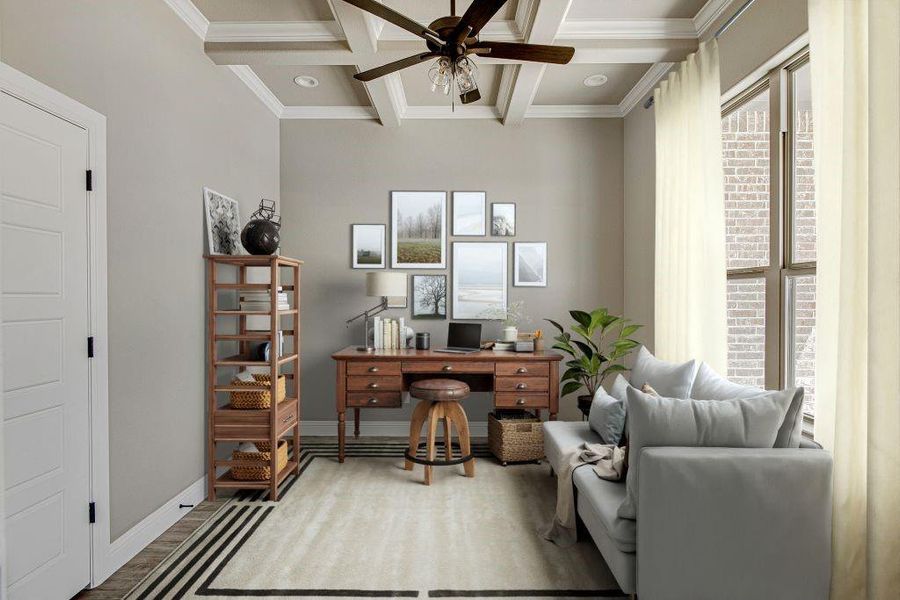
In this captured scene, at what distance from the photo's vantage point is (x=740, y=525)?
1780 millimetres

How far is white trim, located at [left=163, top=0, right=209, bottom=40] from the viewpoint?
2.87m

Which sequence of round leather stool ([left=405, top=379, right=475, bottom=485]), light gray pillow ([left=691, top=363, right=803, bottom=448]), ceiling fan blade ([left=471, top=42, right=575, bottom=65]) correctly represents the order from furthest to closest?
round leather stool ([left=405, top=379, right=475, bottom=485]), ceiling fan blade ([left=471, top=42, right=575, bottom=65]), light gray pillow ([left=691, top=363, right=803, bottom=448])

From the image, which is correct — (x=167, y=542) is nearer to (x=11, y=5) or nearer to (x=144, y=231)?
(x=144, y=231)

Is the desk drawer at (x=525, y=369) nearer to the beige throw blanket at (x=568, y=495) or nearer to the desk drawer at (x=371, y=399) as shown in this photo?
the desk drawer at (x=371, y=399)

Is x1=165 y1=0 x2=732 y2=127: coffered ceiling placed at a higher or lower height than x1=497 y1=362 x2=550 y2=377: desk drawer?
higher

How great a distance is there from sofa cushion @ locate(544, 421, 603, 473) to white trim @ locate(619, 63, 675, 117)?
259 centimetres

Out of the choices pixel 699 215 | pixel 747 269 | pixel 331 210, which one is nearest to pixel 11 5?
pixel 331 210

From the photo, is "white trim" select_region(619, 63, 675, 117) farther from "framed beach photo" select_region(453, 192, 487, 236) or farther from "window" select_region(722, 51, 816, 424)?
"framed beach photo" select_region(453, 192, 487, 236)

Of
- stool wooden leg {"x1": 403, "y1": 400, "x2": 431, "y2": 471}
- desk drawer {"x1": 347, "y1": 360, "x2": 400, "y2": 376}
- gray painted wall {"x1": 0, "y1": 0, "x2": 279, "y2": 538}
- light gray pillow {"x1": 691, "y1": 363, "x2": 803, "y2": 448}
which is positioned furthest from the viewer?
desk drawer {"x1": 347, "y1": 360, "x2": 400, "y2": 376}

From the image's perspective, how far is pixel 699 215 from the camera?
2.98m

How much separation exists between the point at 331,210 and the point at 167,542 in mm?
2905

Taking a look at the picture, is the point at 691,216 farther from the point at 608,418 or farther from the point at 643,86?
the point at 643,86

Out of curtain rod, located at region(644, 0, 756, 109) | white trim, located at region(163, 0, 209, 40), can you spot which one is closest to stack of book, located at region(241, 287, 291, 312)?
white trim, located at region(163, 0, 209, 40)

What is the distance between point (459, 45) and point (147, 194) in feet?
5.74
